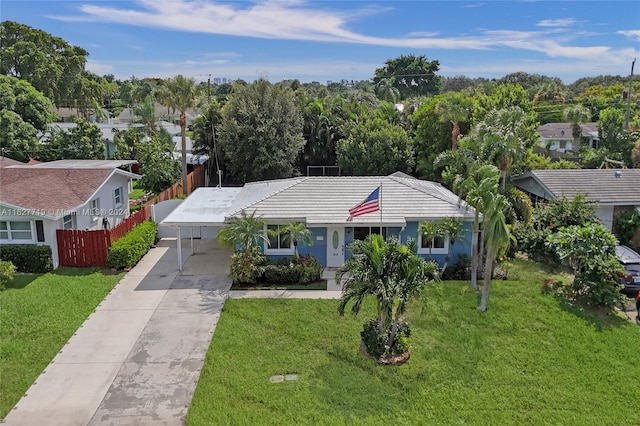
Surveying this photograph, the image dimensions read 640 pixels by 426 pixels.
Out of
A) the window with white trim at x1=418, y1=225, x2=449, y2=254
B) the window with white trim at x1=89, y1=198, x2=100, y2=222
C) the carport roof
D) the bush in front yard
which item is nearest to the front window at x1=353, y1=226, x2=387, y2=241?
the carport roof

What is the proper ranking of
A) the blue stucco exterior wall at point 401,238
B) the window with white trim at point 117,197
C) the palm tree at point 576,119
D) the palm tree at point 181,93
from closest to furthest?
1. the blue stucco exterior wall at point 401,238
2. the window with white trim at point 117,197
3. the palm tree at point 181,93
4. the palm tree at point 576,119

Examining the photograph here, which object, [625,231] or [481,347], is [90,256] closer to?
[481,347]

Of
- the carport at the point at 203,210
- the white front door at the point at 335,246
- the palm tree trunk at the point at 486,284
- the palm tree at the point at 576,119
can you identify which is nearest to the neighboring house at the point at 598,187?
the palm tree trunk at the point at 486,284

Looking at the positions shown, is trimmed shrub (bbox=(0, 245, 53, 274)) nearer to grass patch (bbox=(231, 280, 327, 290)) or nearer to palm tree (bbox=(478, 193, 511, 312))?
grass patch (bbox=(231, 280, 327, 290))

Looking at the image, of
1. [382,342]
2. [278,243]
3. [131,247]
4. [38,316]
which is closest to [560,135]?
[278,243]

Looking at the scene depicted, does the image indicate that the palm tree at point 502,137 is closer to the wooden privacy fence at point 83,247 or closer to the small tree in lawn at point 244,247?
the small tree in lawn at point 244,247
